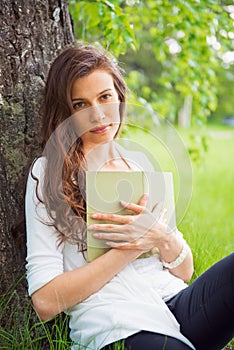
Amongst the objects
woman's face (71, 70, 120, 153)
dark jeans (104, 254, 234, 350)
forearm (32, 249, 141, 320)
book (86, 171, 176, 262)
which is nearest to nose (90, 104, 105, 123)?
woman's face (71, 70, 120, 153)

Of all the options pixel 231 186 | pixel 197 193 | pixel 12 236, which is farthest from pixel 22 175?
pixel 231 186

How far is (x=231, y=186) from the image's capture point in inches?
254

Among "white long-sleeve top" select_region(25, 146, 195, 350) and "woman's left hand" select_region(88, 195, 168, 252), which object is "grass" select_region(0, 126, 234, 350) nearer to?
"white long-sleeve top" select_region(25, 146, 195, 350)

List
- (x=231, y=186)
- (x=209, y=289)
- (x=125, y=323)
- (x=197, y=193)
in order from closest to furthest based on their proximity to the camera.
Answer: (x=125, y=323) → (x=209, y=289) → (x=197, y=193) → (x=231, y=186)

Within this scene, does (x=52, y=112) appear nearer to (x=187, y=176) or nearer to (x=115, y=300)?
Answer: (x=187, y=176)

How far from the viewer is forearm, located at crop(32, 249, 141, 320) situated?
150 cm

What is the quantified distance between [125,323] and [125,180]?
41cm

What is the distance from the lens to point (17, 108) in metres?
1.85

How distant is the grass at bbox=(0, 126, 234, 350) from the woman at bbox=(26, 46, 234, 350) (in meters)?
0.11

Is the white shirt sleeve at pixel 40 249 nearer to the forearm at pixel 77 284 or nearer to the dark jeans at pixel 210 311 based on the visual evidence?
the forearm at pixel 77 284

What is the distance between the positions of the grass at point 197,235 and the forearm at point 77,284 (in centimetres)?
8

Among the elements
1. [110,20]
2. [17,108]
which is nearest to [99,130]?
[17,108]

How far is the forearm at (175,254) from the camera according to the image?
165 cm

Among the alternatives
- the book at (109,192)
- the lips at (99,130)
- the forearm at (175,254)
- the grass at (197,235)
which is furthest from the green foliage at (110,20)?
the forearm at (175,254)
